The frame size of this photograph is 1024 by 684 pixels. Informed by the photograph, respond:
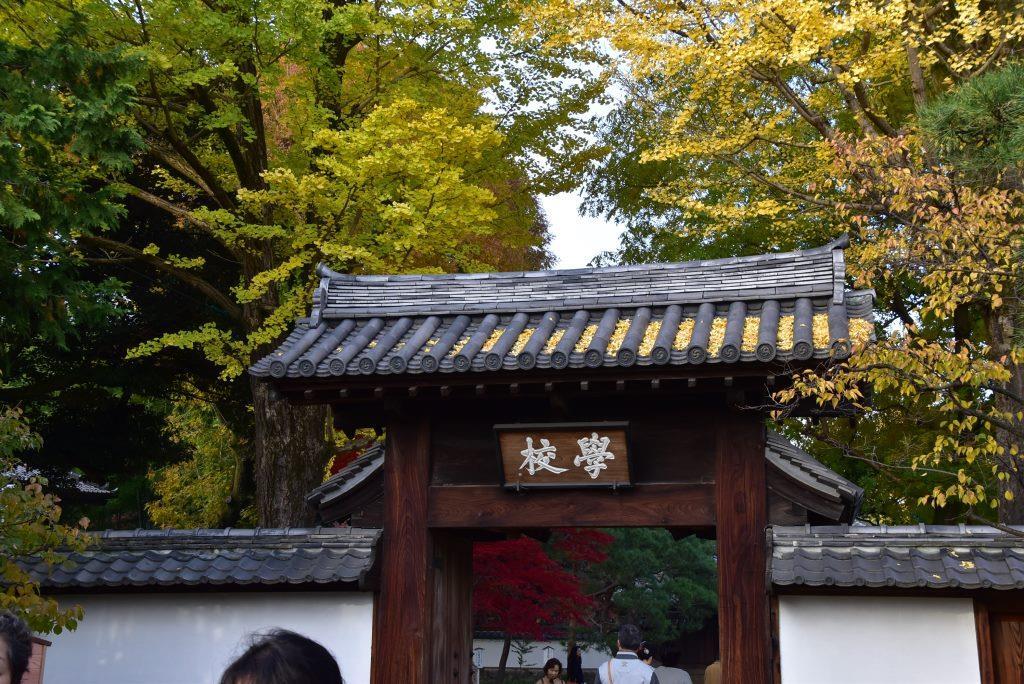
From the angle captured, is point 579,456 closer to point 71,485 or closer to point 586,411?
point 586,411

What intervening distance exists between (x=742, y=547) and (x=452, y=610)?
314cm

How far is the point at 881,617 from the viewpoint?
27.8 ft

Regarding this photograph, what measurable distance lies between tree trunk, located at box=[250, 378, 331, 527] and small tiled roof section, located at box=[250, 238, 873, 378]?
458 centimetres

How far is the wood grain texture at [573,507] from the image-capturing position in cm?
923

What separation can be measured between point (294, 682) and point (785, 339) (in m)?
6.99

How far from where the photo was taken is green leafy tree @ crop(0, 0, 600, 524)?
539 inches

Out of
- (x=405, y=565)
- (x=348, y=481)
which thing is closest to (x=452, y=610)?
(x=405, y=565)

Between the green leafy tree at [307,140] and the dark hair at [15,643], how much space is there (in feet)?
31.9

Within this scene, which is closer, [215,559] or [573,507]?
[573,507]

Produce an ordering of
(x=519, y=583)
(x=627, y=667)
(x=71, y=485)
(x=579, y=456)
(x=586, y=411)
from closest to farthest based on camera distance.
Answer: (x=627, y=667) → (x=579, y=456) → (x=586, y=411) → (x=519, y=583) → (x=71, y=485)

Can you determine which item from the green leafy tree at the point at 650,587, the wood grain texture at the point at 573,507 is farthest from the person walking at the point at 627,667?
the green leafy tree at the point at 650,587

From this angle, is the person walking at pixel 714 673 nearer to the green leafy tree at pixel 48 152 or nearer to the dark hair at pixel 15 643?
the dark hair at pixel 15 643

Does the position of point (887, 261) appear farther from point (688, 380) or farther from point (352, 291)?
point (352, 291)

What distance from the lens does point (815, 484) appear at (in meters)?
8.93
